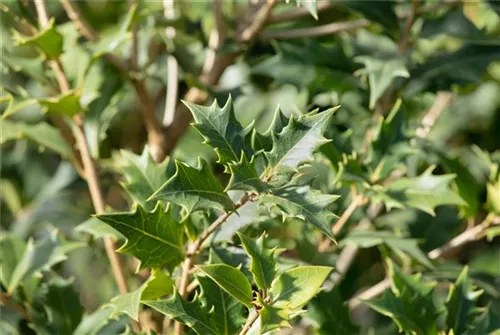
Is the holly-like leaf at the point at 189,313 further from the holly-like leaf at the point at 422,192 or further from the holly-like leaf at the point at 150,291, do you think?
the holly-like leaf at the point at 422,192

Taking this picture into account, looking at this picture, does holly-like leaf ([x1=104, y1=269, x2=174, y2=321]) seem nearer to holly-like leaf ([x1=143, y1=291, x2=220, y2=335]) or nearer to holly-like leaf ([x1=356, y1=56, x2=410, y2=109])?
holly-like leaf ([x1=143, y1=291, x2=220, y2=335])

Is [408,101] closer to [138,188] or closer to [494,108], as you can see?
[138,188]

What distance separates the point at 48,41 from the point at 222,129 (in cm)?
35

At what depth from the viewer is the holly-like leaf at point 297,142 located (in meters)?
0.70

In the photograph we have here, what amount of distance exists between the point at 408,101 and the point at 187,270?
1.75ft

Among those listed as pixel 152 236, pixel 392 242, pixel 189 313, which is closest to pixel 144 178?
pixel 152 236

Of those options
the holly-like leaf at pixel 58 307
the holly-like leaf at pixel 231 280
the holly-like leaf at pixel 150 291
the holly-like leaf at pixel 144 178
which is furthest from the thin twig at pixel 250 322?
the holly-like leaf at pixel 58 307

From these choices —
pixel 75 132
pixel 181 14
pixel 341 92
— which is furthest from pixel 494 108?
pixel 75 132

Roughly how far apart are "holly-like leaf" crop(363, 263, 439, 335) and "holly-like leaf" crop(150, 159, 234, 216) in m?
0.24

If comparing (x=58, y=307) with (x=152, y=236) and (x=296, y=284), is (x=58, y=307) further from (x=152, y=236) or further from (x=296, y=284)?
(x=296, y=284)

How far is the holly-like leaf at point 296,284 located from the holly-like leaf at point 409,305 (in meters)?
0.18

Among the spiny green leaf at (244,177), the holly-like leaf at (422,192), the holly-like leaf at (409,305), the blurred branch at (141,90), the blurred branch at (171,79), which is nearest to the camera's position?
the spiny green leaf at (244,177)

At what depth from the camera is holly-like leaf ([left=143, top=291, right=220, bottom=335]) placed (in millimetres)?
689

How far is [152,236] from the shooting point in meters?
0.77
